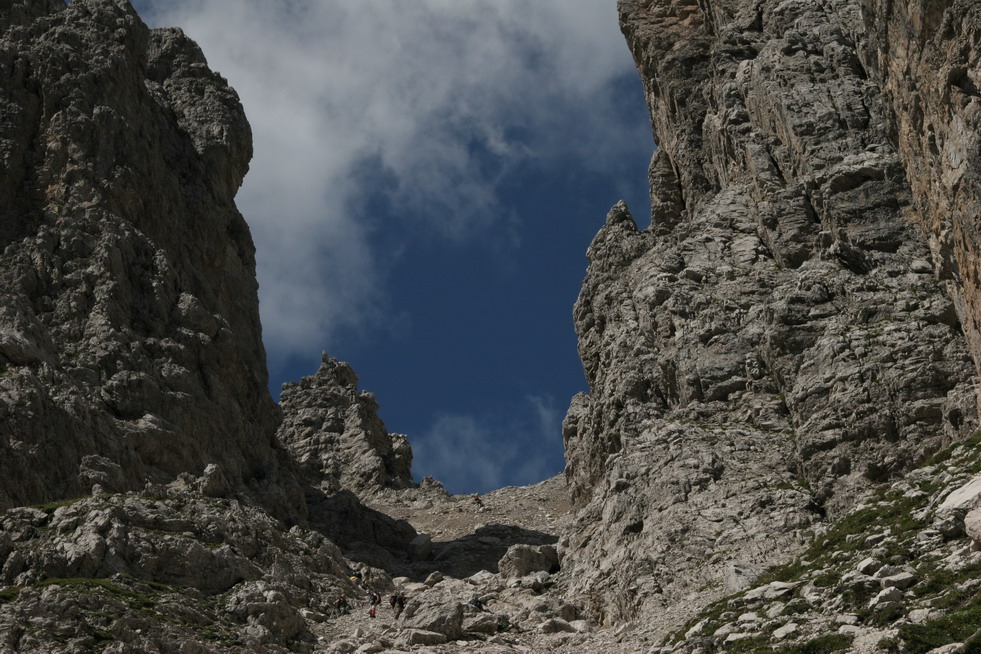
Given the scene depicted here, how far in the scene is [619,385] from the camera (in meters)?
79.7

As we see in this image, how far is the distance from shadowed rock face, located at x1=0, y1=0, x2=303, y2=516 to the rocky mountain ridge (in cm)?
29

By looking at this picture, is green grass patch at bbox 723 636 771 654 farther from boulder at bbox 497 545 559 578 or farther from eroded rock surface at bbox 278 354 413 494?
eroded rock surface at bbox 278 354 413 494

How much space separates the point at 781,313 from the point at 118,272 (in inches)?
2050

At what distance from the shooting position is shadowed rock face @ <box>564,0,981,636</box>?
184 ft

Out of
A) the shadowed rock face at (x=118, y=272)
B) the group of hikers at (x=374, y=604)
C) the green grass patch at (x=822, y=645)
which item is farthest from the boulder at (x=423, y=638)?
the shadowed rock face at (x=118, y=272)

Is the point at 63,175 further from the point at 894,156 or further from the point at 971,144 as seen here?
the point at 971,144

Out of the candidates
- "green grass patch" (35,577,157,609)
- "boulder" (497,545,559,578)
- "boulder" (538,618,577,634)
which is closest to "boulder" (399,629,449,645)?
"boulder" (538,618,577,634)

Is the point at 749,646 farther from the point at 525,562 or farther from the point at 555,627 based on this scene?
the point at 525,562

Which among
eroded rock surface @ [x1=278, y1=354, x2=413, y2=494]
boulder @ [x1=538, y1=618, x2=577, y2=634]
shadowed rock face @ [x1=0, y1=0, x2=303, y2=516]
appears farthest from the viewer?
eroded rock surface @ [x1=278, y1=354, x2=413, y2=494]

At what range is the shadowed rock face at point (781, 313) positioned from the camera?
56031 millimetres

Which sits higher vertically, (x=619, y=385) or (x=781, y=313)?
(x=619, y=385)

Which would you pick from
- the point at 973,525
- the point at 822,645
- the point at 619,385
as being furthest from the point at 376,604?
the point at 973,525

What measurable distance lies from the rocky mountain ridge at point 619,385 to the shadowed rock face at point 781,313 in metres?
0.20

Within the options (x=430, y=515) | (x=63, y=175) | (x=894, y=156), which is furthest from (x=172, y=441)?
(x=894, y=156)
